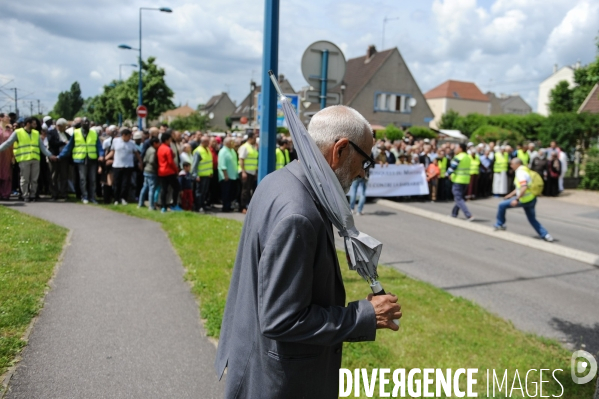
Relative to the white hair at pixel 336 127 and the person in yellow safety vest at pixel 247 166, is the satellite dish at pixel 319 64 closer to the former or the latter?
the white hair at pixel 336 127

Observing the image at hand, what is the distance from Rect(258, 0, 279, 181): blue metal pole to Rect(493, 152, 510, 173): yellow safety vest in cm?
1532

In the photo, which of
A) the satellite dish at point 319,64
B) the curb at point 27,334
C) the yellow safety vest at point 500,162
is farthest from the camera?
the yellow safety vest at point 500,162

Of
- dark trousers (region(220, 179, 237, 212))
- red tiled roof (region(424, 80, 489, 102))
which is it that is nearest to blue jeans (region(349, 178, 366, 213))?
dark trousers (region(220, 179, 237, 212))

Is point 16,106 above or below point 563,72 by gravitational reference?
below

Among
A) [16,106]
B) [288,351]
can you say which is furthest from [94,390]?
[16,106]

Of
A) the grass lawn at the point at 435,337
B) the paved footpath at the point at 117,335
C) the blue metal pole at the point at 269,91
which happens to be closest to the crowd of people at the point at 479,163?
the grass lawn at the point at 435,337

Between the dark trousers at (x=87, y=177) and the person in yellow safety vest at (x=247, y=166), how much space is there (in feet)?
11.5

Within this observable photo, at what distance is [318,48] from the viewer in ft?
24.7

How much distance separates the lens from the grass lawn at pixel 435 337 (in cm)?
477

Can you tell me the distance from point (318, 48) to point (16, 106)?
3976 millimetres

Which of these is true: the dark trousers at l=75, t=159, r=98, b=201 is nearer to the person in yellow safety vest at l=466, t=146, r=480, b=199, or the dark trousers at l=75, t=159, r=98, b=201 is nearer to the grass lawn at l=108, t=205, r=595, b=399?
the grass lawn at l=108, t=205, r=595, b=399

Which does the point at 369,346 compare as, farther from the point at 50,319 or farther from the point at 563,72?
the point at 563,72

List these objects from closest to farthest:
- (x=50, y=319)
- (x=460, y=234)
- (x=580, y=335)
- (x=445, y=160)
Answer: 1. (x=50, y=319)
2. (x=580, y=335)
3. (x=460, y=234)
4. (x=445, y=160)

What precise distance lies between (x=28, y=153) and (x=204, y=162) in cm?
392
